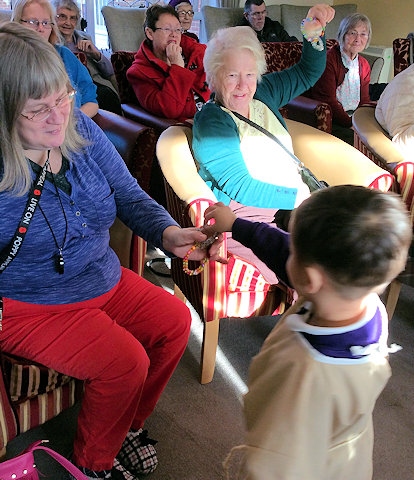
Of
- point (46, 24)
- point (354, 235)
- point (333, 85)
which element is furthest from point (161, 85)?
point (354, 235)

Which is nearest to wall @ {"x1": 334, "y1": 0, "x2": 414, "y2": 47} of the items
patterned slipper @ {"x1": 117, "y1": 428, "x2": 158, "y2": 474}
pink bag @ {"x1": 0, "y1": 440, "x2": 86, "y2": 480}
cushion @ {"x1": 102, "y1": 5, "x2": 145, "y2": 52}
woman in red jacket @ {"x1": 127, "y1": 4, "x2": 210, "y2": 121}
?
cushion @ {"x1": 102, "y1": 5, "x2": 145, "y2": 52}

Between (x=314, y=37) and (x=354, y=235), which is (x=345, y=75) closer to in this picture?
(x=314, y=37)

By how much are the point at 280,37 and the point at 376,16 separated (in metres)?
1.50

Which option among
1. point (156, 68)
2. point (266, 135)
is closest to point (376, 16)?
point (156, 68)

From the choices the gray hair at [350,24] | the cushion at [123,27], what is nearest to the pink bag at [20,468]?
the gray hair at [350,24]

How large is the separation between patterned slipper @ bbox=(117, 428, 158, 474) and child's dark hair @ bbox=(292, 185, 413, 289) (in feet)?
3.09

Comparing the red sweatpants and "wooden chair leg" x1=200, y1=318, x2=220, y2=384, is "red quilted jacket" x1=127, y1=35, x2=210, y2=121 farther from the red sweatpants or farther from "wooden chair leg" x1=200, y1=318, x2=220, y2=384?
the red sweatpants

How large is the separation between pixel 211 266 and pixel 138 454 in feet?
1.89

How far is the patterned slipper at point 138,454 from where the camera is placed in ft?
4.81

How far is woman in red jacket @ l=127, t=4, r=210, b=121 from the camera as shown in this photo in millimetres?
2658

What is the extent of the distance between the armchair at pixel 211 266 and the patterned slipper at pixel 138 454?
372 millimetres

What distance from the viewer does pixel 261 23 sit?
461 centimetres

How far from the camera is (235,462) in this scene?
156cm

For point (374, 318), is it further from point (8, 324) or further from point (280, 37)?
point (280, 37)
